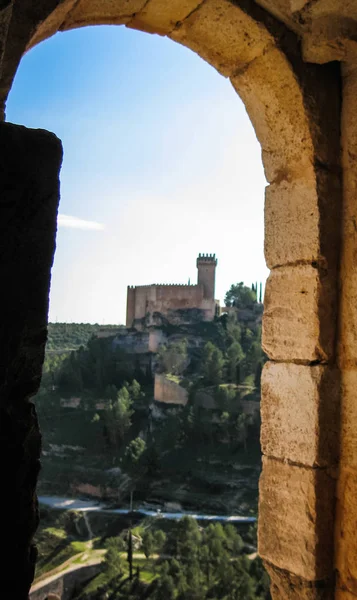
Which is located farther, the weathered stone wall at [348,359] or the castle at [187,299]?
the castle at [187,299]

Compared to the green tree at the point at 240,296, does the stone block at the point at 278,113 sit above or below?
below

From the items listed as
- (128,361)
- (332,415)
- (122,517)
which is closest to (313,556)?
(332,415)

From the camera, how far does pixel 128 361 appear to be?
47219 millimetres

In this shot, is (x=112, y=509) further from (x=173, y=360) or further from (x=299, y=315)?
(x=299, y=315)

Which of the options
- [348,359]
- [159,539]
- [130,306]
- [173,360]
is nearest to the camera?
[348,359]

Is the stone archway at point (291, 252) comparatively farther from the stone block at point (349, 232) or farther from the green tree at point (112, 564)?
the green tree at point (112, 564)

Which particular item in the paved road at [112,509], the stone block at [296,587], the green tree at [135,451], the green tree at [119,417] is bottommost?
the paved road at [112,509]

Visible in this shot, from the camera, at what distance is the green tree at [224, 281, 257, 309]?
1889 inches

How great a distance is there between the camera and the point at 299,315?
226cm

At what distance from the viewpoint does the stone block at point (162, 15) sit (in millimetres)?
2135

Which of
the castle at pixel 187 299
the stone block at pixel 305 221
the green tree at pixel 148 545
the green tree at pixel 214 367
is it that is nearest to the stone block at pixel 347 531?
the stone block at pixel 305 221

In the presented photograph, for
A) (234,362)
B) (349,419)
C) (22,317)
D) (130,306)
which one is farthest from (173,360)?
(22,317)

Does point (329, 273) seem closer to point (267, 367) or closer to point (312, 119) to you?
point (267, 367)

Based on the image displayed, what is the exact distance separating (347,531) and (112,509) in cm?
3435
